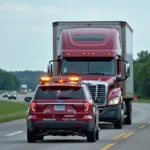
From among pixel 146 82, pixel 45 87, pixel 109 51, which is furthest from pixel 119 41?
pixel 146 82

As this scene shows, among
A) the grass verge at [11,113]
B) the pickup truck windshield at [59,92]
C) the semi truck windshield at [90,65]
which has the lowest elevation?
the grass verge at [11,113]

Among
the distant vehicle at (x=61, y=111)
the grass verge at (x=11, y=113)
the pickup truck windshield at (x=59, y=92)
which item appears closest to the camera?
the distant vehicle at (x=61, y=111)

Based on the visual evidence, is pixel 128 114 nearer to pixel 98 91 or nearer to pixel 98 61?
pixel 98 61

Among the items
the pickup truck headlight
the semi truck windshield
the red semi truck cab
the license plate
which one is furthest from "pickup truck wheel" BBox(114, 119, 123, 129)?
the license plate

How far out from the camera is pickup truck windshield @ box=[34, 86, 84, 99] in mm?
22328

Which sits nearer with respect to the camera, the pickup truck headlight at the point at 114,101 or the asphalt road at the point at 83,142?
the asphalt road at the point at 83,142

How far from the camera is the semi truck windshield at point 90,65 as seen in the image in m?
31.0

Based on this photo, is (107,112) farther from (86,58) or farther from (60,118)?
(60,118)

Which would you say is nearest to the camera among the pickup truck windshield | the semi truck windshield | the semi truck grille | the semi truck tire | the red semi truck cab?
the pickup truck windshield

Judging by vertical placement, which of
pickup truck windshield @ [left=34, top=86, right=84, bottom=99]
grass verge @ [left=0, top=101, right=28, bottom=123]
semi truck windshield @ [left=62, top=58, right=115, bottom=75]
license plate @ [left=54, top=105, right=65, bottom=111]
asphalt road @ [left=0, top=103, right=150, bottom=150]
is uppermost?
semi truck windshield @ [left=62, top=58, right=115, bottom=75]

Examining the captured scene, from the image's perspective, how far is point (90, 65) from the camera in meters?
31.2

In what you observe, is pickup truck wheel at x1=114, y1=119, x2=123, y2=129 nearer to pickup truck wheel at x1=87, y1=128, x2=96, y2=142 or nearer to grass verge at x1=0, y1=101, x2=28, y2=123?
pickup truck wheel at x1=87, y1=128, x2=96, y2=142

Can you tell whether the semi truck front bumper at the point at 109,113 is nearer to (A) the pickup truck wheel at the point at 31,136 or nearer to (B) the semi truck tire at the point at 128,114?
(B) the semi truck tire at the point at 128,114

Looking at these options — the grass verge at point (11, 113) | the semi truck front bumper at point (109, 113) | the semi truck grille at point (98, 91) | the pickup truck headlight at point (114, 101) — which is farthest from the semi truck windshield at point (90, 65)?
the grass verge at point (11, 113)
